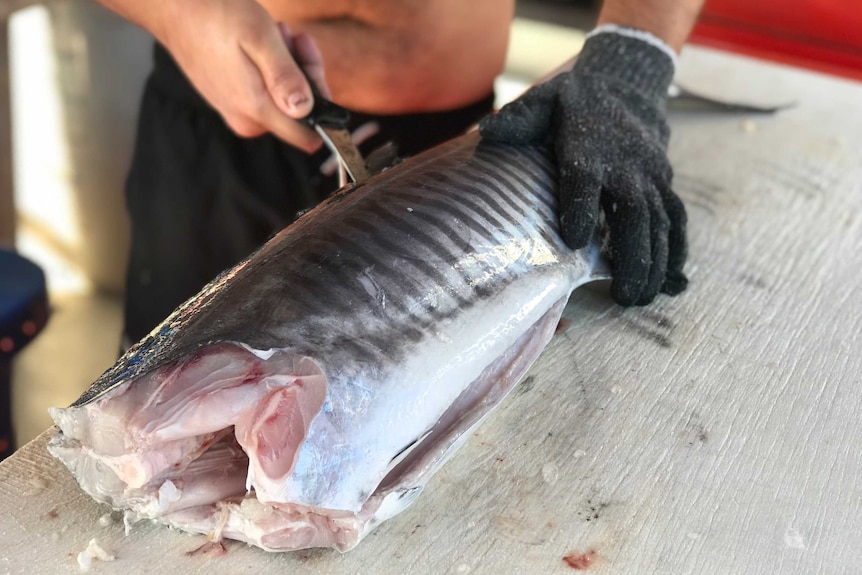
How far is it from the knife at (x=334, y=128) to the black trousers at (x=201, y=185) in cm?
42

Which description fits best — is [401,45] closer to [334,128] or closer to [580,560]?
[334,128]

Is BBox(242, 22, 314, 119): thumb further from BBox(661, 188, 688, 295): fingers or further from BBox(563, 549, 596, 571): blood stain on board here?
BBox(563, 549, 596, 571): blood stain on board

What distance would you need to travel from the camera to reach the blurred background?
2334 mm

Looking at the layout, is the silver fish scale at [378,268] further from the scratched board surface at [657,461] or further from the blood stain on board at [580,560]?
the blood stain on board at [580,560]

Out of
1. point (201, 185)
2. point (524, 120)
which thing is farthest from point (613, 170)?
point (201, 185)

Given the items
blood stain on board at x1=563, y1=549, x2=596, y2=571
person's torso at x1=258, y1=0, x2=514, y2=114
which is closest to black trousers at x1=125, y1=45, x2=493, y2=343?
person's torso at x1=258, y1=0, x2=514, y2=114

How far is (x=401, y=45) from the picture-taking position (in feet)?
4.94

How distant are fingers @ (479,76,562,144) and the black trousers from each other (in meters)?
0.47

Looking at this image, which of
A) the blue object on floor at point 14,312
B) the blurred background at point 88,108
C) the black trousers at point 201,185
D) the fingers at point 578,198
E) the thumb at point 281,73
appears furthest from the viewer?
the blurred background at point 88,108

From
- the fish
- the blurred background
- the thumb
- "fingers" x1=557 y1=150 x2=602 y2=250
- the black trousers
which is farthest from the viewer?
the blurred background

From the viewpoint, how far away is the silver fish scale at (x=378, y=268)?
0.77 meters

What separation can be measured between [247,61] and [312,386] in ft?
2.04

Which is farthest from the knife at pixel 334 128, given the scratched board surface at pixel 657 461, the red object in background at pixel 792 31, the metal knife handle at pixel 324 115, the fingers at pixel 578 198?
the red object in background at pixel 792 31

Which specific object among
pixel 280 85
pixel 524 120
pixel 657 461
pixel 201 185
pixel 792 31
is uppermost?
pixel 280 85
